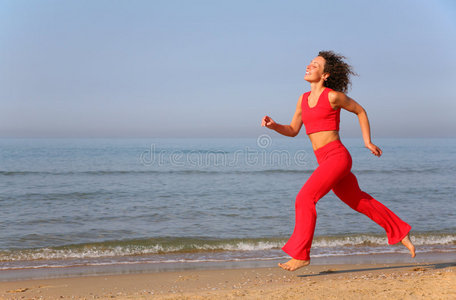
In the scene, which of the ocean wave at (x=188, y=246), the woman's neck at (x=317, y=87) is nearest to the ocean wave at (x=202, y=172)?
the ocean wave at (x=188, y=246)

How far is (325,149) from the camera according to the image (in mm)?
4328

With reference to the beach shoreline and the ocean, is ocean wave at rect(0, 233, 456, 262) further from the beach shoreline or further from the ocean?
the beach shoreline

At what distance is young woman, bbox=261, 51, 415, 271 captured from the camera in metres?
4.18

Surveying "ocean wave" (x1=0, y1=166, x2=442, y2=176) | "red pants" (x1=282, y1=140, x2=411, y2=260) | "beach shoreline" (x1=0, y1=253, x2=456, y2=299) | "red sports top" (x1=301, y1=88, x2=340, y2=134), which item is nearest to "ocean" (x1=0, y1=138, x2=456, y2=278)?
"ocean wave" (x1=0, y1=166, x2=442, y2=176)

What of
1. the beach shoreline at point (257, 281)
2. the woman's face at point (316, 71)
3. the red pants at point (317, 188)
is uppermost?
the woman's face at point (316, 71)

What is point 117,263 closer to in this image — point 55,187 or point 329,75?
point 329,75

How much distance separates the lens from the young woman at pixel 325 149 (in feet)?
13.7

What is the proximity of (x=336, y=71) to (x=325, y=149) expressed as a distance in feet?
2.59

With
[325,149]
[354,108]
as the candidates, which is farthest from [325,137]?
[354,108]

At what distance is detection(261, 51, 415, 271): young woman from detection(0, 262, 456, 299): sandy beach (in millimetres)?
434

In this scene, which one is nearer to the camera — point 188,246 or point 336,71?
point 336,71

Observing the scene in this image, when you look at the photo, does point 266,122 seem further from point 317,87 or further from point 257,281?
point 257,281

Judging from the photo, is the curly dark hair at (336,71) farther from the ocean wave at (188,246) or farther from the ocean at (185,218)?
the ocean wave at (188,246)

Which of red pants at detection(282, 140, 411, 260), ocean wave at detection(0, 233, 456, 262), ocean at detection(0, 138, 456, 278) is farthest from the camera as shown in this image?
ocean at detection(0, 138, 456, 278)
